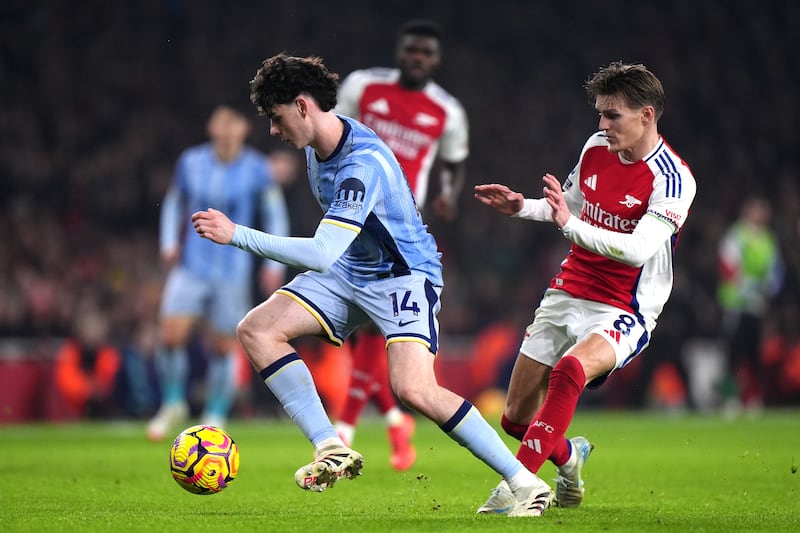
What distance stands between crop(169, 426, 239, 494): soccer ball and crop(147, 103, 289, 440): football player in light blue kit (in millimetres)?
4832

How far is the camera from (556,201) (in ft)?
17.7

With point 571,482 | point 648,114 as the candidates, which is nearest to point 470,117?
point 648,114

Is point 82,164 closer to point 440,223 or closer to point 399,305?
point 440,223

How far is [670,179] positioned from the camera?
5.73 meters

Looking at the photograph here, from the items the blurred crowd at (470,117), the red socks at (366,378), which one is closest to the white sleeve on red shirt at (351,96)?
the red socks at (366,378)

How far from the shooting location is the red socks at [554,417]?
552cm

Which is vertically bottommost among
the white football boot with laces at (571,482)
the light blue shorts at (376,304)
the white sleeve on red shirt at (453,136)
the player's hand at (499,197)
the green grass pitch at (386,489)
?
the green grass pitch at (386,489)

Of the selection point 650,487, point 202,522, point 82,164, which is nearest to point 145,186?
point 82,164

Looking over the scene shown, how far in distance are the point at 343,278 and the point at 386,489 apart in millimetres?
1560

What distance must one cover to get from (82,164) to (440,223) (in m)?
5.63

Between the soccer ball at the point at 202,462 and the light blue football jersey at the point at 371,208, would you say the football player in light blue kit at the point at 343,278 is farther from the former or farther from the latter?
the soccer ball at the point at 202,462

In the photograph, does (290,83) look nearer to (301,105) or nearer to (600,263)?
(301,105)

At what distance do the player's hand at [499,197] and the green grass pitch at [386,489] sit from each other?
4.60 ft

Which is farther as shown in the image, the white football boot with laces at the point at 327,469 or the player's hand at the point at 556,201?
the player's hand at the point at 556,201
